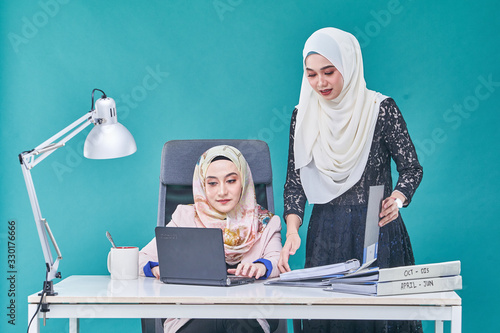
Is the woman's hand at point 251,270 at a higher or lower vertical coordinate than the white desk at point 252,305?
higher

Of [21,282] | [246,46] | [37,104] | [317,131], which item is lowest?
[21,282]

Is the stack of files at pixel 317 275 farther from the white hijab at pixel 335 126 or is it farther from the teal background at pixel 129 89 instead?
the teal background at pixel 129 89

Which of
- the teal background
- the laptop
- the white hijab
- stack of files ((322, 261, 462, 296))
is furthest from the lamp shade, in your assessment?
the teal background

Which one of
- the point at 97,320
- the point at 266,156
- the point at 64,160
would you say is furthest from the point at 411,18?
the point at 97,320

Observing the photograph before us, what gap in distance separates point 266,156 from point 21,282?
1577 millimetres

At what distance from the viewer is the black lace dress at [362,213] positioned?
215 centimetres

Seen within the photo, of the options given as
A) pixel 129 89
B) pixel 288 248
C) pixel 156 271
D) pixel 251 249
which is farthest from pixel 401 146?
pixel 129 89

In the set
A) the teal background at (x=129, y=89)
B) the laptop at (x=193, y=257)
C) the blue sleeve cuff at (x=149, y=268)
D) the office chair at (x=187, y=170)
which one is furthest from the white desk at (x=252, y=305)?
the teal background at (x=129, y=89)

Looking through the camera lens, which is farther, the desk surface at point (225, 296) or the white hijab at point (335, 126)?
the white hijab at point (335, 126)

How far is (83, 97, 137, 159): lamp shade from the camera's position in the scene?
6.47 feet

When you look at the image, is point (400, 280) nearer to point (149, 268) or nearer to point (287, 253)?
point (287, 253)

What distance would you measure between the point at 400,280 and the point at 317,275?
247mm

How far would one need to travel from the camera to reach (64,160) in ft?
10.9

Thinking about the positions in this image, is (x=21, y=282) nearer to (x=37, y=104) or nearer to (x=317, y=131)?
(x=37, y=104)
